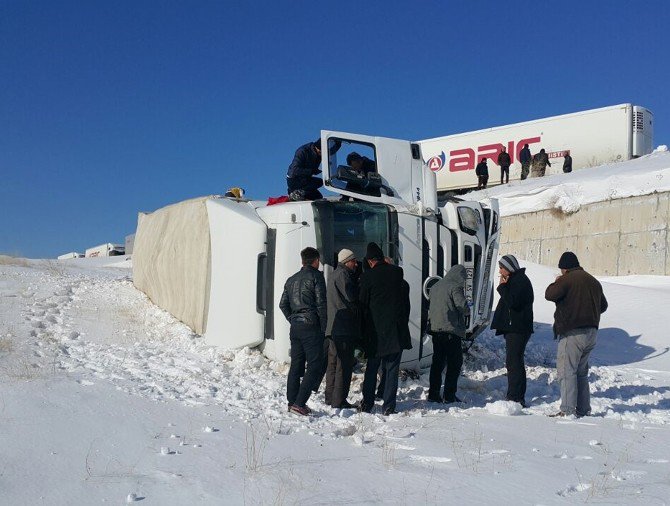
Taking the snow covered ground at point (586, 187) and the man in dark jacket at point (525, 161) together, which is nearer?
the snow covered ground at point (586, 187)

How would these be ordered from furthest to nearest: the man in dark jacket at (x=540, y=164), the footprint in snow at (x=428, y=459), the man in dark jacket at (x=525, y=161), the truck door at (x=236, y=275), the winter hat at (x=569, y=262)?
the man in dark jacket at (x=525, y=161) < the man in dark jacket at (x=540, y=164) < the truck door at (x=236, y=275) < the winter hat at (x=569, y=262) < the footprint in snow at (x=428, y=459)

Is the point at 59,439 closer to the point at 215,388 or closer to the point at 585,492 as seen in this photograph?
the point at 215,388

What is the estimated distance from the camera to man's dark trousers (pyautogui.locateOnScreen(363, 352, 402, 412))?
684cm

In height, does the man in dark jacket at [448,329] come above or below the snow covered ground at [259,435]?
above

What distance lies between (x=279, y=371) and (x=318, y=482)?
389 centimetres

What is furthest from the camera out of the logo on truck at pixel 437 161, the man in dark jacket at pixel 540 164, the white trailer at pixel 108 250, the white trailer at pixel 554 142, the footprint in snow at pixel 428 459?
the white trailer at pixel 108 250

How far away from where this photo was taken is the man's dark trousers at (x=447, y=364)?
767cm

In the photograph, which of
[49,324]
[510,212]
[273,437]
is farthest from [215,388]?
[510,212]

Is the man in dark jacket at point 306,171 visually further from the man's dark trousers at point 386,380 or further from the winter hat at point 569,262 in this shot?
the winter hat at point 569,262

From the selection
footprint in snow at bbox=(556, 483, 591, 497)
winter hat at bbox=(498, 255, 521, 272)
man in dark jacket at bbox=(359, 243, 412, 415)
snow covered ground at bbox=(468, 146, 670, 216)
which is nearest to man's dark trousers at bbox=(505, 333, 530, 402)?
winter hat at bbox=(498, 255, 521, 272)

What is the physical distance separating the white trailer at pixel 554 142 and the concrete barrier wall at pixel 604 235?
14.2 feet

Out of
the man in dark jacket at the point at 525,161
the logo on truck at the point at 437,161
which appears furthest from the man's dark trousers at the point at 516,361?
the logo on truck at the point at 437,161

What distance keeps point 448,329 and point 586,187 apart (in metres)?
16.4

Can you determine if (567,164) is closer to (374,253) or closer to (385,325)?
(374,253)
